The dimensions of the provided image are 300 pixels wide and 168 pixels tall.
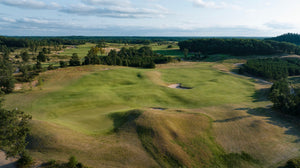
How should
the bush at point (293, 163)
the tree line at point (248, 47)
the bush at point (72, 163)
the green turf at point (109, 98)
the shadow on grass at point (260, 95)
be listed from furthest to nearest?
the tree line at point (248, 47)
the shadow on grass at point (260, 95)
the green turf at point (109, 98)
the bush at point (293, 163)
the bush at point (72, 163)

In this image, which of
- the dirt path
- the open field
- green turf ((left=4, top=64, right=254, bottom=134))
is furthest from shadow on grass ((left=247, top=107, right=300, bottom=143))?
the dirt path

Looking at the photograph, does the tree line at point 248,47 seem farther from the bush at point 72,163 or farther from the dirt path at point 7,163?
the dirt path at point 7,163

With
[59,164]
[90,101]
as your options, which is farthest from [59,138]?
[90,101]

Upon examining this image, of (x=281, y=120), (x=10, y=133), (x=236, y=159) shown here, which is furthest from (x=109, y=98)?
(x=281, y=120)

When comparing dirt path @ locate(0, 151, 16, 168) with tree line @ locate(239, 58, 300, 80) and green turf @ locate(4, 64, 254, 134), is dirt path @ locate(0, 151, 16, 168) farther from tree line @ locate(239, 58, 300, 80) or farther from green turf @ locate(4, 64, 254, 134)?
tree line @ locate(239, 58, 300, 80)

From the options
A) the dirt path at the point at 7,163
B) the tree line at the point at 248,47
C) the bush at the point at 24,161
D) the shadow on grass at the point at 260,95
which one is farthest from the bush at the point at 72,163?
the tree line at the point at 248,47

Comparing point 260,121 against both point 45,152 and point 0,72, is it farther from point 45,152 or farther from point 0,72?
point 0,72
